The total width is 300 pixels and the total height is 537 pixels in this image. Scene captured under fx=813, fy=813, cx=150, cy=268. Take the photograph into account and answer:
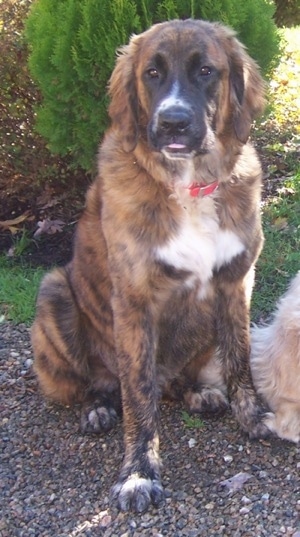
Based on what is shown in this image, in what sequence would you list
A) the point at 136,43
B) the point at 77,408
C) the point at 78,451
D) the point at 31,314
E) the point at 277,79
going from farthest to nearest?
the point at 277,79
the point at 31,314
the point at 77,408
the point at 78,451
the point at 136,43

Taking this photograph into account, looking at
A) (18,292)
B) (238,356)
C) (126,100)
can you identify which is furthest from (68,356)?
(18,292)

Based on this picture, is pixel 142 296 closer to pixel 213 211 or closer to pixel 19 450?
pixel 213 211

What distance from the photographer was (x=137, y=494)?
11.2ft

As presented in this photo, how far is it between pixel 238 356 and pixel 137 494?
877 millimetres

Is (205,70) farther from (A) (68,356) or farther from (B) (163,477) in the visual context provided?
(B) (163,477)

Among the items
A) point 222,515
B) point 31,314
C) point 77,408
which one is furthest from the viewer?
point 31,314

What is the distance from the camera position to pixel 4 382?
14.7 ft

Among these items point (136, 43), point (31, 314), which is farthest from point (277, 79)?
point (136, 43)

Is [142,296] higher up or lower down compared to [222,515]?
higher up

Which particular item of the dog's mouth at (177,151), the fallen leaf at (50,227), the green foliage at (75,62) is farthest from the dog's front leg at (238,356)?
the fallen leaf at (50,227)

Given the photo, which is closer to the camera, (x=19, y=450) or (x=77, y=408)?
(x=19, y=450)

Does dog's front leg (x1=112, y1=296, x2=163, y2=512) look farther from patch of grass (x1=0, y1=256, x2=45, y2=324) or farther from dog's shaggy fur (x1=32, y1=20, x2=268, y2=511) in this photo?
patch of grass (x1=0, y1=256, x2=45, y2=324)

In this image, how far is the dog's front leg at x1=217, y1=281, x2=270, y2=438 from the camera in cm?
378

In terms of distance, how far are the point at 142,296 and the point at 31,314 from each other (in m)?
1.84
